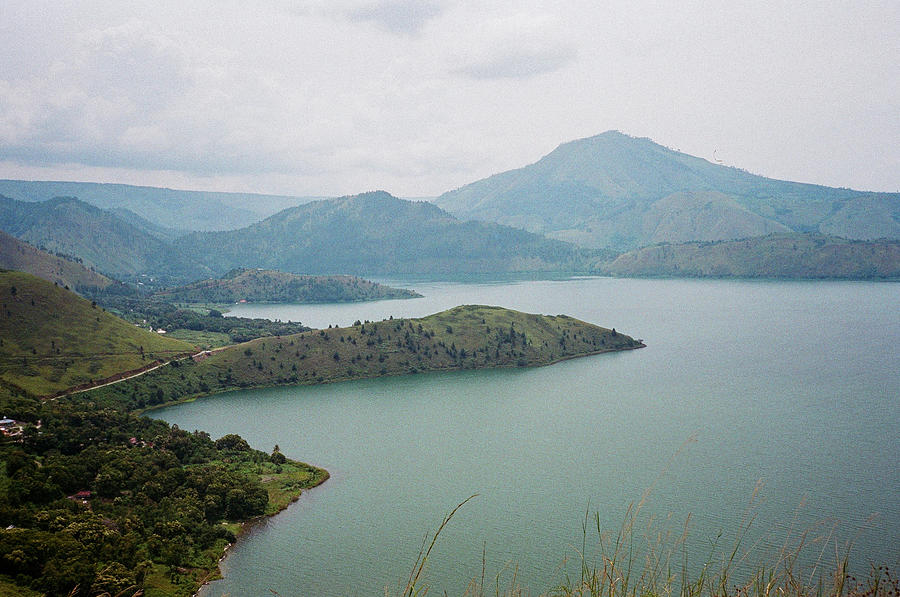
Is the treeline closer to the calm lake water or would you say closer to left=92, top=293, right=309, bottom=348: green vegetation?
left=92, top=293, right=309, bottom=348: green vegetation

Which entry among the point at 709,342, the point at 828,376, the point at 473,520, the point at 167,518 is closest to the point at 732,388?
the point at 828,376

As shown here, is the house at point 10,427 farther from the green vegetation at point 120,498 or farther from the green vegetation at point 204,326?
the green vegetation at point 204,326

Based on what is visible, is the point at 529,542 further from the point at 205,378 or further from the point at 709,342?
the point at 709,342

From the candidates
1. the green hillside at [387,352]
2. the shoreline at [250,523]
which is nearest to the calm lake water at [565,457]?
the shoreline at [250,523]

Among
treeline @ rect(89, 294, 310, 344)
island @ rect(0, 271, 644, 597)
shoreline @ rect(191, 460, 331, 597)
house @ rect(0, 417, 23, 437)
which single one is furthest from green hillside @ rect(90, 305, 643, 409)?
shoreline @ rect(191, 460, 331, 597)

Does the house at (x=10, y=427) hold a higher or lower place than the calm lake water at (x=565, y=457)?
higher

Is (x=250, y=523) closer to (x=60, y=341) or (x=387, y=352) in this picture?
(x=387, y=352)
